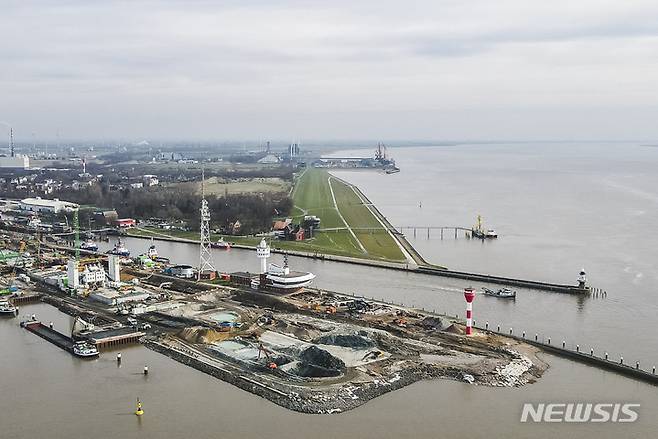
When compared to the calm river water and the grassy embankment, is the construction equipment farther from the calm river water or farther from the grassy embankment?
the grassy embankment

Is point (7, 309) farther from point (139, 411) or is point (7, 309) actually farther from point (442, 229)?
point (442, 229)

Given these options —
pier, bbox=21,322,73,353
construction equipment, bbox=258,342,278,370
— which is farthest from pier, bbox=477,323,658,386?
pier, bbox=21,322,73,353

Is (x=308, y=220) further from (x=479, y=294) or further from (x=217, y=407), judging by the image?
(x=217, y=407)

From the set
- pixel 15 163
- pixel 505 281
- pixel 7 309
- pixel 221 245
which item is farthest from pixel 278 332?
pixel 15 163

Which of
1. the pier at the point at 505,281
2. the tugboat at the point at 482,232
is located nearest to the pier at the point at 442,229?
the tugboat at the point at 482,232

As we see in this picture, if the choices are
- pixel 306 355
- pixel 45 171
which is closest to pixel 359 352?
pixel 306 355
